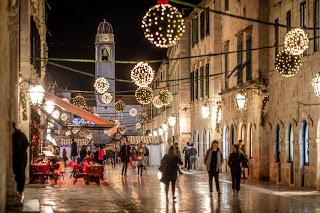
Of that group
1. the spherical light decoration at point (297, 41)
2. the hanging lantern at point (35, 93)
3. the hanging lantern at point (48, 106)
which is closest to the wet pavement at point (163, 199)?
the hanging lantern at point (35, 93)

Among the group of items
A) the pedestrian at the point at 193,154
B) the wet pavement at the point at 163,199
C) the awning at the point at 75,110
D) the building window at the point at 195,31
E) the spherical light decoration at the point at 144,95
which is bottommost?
the wet pavement at the point at 163,199

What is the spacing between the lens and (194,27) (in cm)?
5394

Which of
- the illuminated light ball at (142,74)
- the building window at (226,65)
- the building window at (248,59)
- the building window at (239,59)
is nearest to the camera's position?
the illuminated light ball at (142,74)

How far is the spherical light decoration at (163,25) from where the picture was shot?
1662 centimetres

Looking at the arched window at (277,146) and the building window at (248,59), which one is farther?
the building window at (248,59)

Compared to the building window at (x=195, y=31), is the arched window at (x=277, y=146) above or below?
below

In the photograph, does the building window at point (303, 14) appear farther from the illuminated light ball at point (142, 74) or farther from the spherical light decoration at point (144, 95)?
the spherical light decoration at point (144, 95)

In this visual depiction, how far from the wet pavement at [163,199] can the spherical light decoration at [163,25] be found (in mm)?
5748

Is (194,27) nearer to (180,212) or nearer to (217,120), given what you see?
(217,120)

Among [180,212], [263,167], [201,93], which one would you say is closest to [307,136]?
[263,167]

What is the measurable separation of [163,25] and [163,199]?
30.3 ft

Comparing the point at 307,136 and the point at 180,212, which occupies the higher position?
the point at 307,136

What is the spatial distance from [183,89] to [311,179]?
27.8m

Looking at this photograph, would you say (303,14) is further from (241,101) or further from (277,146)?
(241,101)
